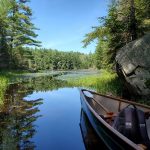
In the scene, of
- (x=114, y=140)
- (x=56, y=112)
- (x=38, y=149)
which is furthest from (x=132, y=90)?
(x=114, y=140)

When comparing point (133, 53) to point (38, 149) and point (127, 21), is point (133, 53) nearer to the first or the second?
point (127, 21)

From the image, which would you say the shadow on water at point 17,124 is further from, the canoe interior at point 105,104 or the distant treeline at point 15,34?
the distant treeline at point 15,34

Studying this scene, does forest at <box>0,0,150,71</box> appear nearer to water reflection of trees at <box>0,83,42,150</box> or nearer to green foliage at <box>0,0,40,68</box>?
green foliage at <box>0,0,40,68</box>

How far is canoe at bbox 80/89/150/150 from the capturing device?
13.6ft

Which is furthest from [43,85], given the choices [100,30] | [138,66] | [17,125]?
[17,125]

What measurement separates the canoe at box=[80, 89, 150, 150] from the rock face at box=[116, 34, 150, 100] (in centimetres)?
207

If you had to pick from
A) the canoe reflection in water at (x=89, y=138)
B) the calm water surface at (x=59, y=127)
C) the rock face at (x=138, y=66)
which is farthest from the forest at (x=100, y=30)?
the canoe reflection in water at (x=89, y=138)

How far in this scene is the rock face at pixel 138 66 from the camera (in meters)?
10.8

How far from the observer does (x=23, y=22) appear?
42500 millimetres

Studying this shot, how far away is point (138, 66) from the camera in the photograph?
11.4 meters

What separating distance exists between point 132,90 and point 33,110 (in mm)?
4553

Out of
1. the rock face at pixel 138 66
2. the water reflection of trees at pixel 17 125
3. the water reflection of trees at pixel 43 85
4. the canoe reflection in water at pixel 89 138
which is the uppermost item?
the rock face at pixel 138 66

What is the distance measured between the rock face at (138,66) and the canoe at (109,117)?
2.07 m

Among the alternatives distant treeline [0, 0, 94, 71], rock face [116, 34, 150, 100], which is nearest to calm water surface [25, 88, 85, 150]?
rock face [116, 34, 150, 100]
